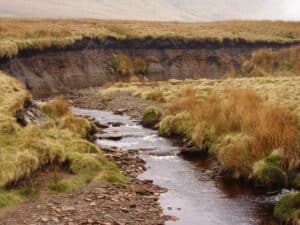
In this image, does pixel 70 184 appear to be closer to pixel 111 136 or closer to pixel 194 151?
pixel 194 151

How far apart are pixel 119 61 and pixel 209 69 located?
11085 mm

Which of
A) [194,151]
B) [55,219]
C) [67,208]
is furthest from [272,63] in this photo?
[55,219]

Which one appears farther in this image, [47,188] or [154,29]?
[154,29]

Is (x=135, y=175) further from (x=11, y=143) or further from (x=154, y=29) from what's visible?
(x=154, y=29)

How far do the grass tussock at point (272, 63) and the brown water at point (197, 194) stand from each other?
30.7m

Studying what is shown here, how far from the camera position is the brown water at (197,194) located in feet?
53.3

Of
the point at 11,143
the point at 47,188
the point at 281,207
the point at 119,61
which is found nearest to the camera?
the point at 281,207

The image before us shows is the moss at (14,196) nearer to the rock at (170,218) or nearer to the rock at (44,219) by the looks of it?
the rock at (44,219)

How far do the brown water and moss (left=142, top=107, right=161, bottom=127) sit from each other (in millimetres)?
4839

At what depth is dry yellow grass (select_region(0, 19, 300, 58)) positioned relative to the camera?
177 feet

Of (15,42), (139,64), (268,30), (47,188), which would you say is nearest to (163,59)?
(139,64)

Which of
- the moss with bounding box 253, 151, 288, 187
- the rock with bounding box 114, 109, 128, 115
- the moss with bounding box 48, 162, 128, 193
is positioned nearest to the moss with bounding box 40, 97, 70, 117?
the rock with bounding box 114, 109, 128, 115

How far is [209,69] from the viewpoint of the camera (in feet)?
219

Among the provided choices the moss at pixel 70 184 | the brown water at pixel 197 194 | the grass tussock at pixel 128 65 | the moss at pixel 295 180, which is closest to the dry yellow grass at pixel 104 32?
the grass tussock at pixel 128 65
